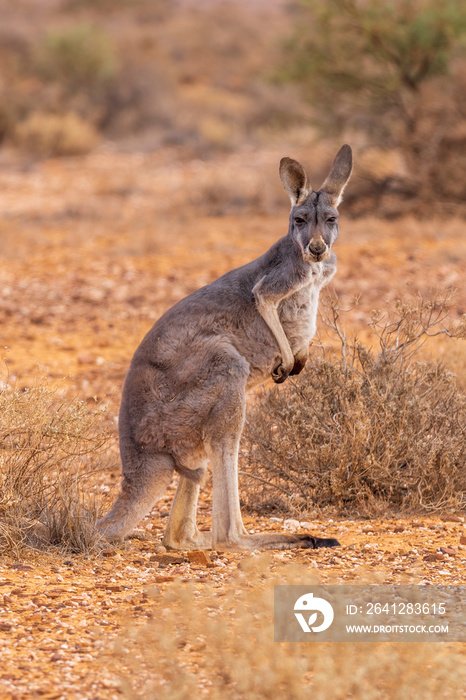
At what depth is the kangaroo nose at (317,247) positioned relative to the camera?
458 cm

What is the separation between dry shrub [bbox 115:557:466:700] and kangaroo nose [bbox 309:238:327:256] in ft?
5.88

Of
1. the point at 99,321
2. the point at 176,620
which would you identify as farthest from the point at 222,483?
the point at 99,321

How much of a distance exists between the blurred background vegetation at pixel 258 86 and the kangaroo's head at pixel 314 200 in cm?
926

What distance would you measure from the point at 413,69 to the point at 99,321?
27.8 feet

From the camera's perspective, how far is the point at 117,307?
10.3 metres

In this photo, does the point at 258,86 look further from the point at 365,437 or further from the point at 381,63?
the point at 365,437

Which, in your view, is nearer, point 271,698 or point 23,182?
point 271,698

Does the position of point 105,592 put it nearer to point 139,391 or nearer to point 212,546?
point 212,546

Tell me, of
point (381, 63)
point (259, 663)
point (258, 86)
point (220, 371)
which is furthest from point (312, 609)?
point (258, 86)

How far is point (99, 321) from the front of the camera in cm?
994

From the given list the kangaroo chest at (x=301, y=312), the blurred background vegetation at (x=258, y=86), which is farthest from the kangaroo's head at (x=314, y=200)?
the blurred background vegetation at (x=258, y=86)

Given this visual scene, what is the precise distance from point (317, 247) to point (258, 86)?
24.9 meters

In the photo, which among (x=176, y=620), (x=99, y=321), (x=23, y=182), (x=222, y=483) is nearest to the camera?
(x=176, y=620)

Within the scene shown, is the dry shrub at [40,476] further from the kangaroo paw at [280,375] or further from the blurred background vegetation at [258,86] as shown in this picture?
the blurred background vegetation at [258,86]
